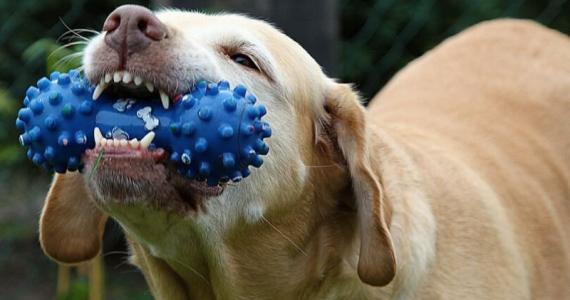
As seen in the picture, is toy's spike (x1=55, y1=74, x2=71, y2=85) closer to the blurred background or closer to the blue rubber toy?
the blue rubber toy

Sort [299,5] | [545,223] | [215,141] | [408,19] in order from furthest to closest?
[408,19]
[299,5]
[545,223]
[215,141]

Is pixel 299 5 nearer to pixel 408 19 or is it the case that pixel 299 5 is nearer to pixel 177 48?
pixel 408 19

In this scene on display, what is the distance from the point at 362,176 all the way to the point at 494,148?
110cm

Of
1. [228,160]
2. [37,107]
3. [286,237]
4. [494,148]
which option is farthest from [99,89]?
[494,148]

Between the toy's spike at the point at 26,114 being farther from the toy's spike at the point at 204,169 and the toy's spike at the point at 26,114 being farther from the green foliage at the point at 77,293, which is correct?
the green foliage at the point at 77,293

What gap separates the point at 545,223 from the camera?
4.25 m

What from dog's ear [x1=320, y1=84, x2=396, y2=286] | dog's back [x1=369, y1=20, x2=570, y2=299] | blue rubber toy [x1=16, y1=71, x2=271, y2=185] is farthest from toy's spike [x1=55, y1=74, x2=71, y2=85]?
dog's back [x1=369, y1=20, x2=570, y2=299]

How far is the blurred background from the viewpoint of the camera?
507 centimetres

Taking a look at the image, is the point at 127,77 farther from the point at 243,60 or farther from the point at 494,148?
the point at 494,148

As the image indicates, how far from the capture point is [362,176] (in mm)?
3406

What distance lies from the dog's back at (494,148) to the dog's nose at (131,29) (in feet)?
4.16

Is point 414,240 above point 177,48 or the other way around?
the other way around

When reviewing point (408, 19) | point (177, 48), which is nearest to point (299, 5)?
point (408, 19)

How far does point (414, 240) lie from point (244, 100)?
3.03ft
